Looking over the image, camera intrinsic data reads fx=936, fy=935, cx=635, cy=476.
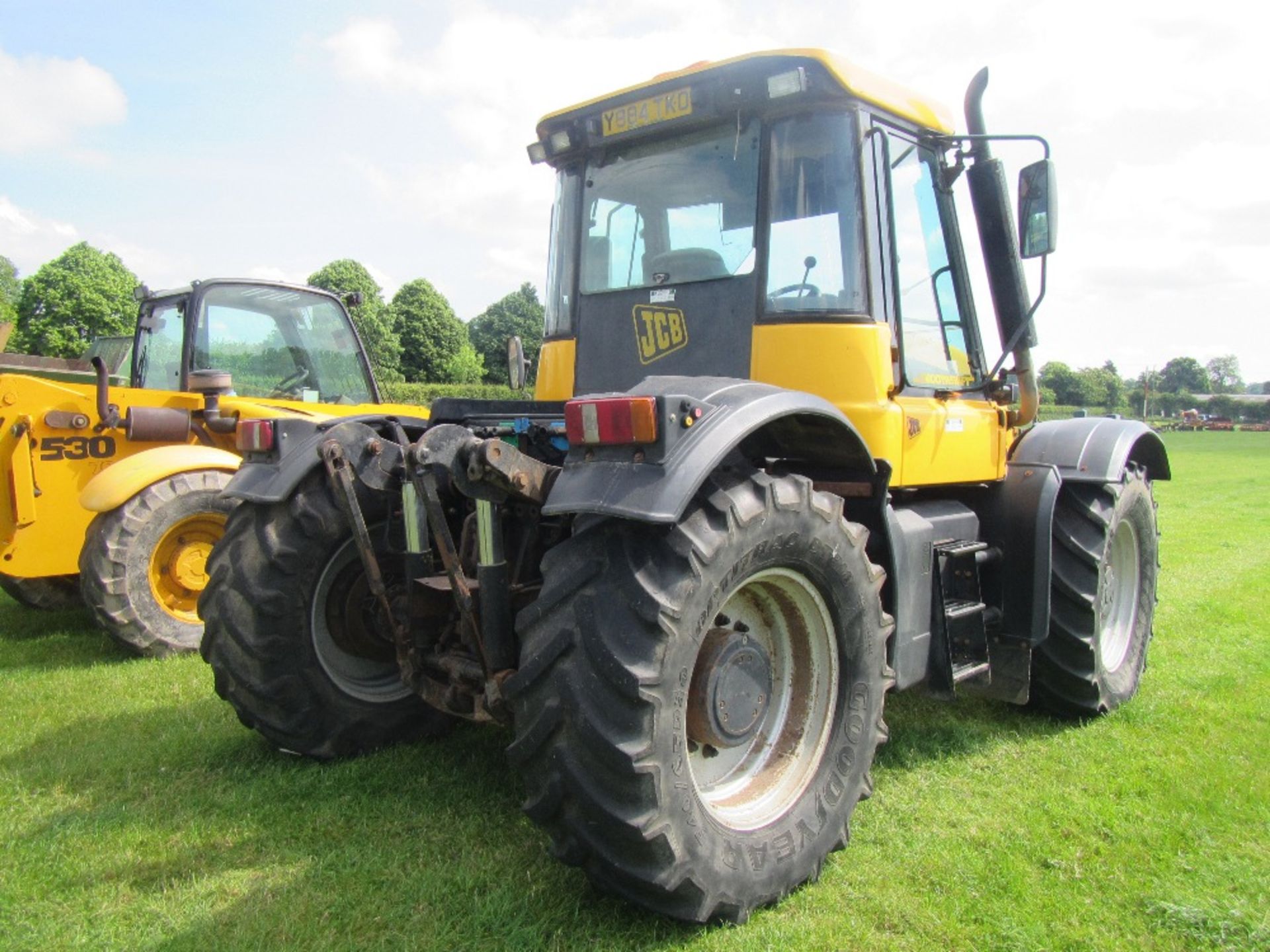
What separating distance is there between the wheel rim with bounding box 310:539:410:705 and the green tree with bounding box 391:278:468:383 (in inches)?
1259

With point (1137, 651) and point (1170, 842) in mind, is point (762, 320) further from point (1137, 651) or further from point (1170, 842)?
point (1137, 651)

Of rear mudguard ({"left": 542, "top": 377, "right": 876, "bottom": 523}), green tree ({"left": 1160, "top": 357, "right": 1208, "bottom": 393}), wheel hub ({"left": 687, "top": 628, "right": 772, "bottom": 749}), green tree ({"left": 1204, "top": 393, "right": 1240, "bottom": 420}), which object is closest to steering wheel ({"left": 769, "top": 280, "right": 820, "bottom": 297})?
rear mudguard ({"left": 542, "top": 377, "right": 876, "bottom": 523})

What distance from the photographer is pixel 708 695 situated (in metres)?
2.70

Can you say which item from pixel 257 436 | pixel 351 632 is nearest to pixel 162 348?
pixel 257 436

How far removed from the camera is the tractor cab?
11.3 feet

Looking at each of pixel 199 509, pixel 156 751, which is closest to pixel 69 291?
pixel 199 509

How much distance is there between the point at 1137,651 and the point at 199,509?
5.62m

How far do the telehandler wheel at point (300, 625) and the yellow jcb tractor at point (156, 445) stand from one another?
1.74 m

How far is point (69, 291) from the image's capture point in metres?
27.9

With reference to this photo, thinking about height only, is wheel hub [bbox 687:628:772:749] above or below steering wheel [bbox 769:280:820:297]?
below

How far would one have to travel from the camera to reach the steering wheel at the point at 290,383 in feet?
23.0

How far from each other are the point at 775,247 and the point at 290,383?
4772 mm

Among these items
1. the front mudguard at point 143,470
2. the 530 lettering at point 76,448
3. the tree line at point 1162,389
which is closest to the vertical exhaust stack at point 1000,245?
the front mudguard at point 143,470

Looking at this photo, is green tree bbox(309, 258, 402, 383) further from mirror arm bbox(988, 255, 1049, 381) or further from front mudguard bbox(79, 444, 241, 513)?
mirror arm bbox(988, 255, 1049, 381)
